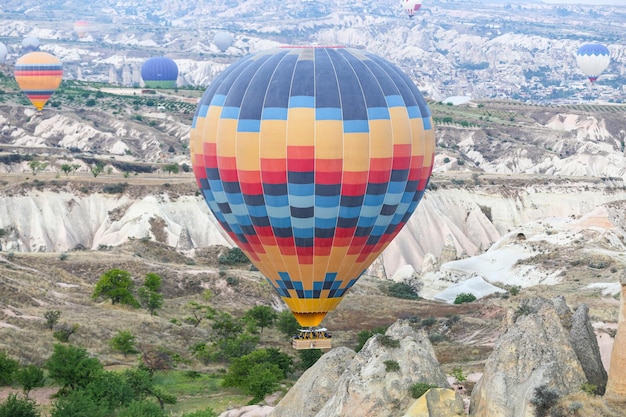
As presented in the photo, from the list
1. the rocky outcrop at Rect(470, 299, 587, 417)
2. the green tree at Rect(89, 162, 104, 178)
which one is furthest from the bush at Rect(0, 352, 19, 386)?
the green tree at Rect(89, 162, 104, 178)

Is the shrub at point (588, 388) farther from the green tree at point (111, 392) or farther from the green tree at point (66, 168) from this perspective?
the green tree at point (66, 168)

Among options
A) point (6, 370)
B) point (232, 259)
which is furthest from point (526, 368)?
point (232, 259)

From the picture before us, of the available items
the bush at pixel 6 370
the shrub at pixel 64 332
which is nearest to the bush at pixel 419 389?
the bush at pixel 6 370

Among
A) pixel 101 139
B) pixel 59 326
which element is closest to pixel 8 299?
pixel 59 326

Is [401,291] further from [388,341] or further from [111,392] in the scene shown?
[388,341]

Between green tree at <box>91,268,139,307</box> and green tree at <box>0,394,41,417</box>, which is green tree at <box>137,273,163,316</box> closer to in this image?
green tree at <box>91,268,139,307</box>
